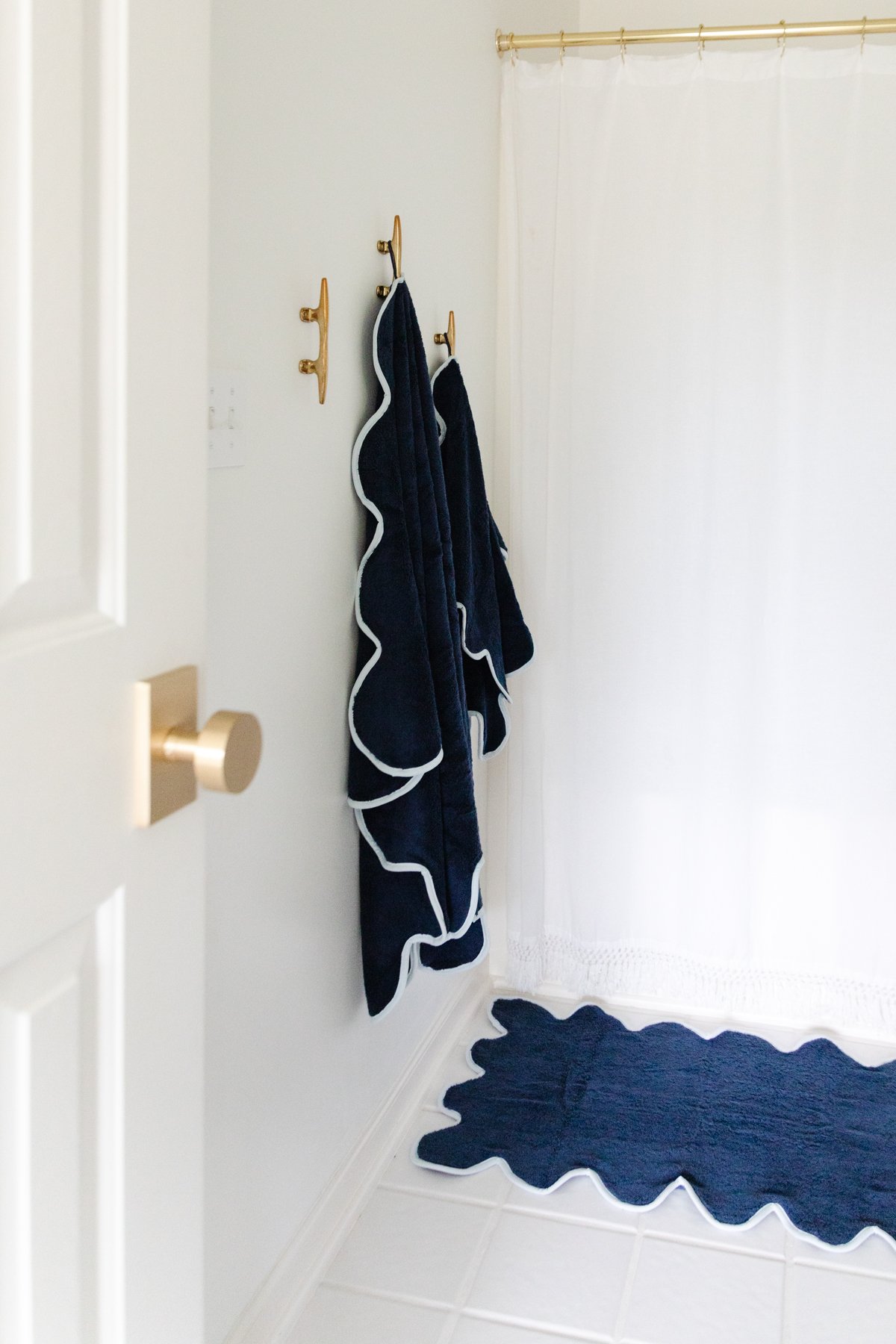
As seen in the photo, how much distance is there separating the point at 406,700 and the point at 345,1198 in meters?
0.78

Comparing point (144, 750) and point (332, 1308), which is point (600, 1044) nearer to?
point (332, 1308)

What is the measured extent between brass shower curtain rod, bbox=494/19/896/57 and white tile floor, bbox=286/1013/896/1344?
2.03 metres

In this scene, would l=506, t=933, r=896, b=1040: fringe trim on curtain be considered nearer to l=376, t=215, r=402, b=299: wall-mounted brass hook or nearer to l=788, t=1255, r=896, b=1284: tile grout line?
l=788, t=1255, r=896, b=1284: tile grout line

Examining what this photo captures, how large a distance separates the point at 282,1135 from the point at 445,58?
1692 millimetres

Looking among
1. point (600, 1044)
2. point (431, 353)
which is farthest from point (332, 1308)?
point (431, 353)

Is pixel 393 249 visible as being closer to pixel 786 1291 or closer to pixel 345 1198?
pixel 345 1198

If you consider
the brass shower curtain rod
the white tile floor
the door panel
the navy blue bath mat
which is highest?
the brass shower curtain rod

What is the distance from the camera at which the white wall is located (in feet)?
4.50

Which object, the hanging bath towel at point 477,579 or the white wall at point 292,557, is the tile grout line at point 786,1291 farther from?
the hanging bath towel at point 477,579

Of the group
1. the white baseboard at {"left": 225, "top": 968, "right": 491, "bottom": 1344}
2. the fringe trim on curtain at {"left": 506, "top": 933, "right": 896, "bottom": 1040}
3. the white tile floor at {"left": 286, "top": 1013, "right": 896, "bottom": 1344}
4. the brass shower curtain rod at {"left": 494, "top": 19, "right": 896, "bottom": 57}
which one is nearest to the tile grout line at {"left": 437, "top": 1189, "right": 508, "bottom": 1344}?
the white tile floor at {"left": 286, "top": 1013, "right": 896, "bottom": 1344}

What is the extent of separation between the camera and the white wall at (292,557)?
1.37m

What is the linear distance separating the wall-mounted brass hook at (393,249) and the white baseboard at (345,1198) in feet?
4.25

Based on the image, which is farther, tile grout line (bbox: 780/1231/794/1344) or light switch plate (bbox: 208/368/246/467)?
tile grout line (bbox: 780/1231/794/1344)

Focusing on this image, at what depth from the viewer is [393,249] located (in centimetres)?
177
